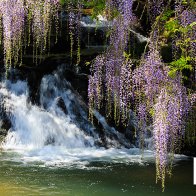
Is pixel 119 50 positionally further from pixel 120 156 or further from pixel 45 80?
pixel 45 80

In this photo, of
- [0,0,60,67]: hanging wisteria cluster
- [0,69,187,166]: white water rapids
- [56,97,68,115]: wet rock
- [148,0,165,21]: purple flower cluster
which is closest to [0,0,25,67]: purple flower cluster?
[0,0,60,67]: hanging wisteria cluster

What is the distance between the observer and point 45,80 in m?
15.4

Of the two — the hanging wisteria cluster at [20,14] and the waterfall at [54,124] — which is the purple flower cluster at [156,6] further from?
the waterfall at [54,124]

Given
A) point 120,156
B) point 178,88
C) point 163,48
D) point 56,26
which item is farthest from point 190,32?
point 56,26

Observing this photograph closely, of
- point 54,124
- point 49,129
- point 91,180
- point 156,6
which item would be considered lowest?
point 91,180

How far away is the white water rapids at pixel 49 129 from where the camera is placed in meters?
13.6

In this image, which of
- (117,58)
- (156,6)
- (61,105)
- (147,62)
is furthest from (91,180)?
(61,105)

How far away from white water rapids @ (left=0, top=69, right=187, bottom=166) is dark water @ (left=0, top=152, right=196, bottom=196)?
1.37 meters

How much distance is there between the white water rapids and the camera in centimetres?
1361

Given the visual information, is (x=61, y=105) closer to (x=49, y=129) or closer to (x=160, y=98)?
(x=49, y=129)

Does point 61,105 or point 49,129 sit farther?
point 61,105

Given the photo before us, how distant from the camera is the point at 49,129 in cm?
1475

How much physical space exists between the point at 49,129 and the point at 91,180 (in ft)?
14.9

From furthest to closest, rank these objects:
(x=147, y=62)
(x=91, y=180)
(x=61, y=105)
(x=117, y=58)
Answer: (x=61, y=105) → (x=91, y=180) → (x=117, y=58) → (x=147, y=62)
